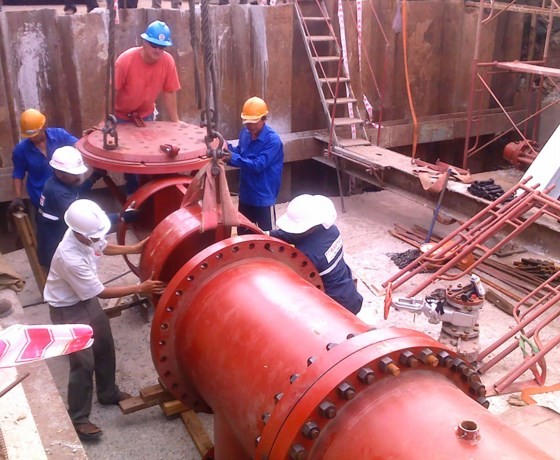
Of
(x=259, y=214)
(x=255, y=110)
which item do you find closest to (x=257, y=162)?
(x=255, y=110)

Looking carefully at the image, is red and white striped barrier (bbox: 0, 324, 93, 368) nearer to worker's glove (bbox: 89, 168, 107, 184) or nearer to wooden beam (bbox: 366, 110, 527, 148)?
worker's glove (bbox: 89, 168, 107, 184)

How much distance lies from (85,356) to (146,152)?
4.44ft

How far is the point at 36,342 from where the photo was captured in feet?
8.57

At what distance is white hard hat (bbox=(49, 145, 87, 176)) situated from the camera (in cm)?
450

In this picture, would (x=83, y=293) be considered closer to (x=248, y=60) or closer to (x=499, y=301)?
(x=499, y=301)

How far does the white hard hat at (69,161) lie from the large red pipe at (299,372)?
6.39ft

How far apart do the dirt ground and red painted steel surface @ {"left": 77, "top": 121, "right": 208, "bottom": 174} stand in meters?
1.54

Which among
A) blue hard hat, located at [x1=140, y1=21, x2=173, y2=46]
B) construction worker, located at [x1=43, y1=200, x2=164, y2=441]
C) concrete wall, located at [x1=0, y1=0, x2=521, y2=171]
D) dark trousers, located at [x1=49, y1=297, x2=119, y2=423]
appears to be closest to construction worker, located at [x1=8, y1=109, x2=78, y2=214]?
blue hard hat, located at [x1=140, y1=21, x2=173, y2=46]

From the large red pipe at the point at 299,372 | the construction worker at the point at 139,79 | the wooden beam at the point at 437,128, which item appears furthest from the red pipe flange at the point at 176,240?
the wooden beam at the point at 437,128

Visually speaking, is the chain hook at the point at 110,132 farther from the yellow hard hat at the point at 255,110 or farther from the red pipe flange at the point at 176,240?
the yellow hard hat at the point at 255,110

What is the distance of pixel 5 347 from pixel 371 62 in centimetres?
757

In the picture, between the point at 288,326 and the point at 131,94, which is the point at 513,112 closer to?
the point at 131,94

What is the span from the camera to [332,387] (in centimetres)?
199

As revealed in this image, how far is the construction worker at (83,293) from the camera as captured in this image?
388cm
